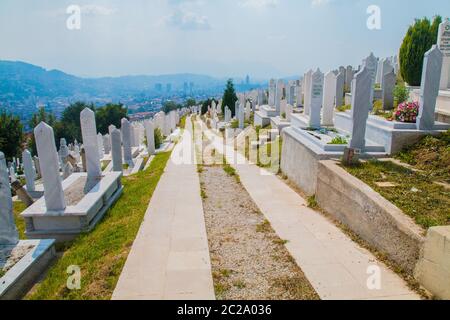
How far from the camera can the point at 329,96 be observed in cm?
1184

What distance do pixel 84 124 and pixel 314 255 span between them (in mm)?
A: 6965

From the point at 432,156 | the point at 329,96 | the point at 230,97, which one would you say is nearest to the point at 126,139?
the point at 329,96

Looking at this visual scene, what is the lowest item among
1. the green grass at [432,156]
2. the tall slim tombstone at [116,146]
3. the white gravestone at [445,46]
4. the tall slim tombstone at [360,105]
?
the tall slim tombstone at [116,146]

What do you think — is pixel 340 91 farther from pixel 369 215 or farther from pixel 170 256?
pixel 170 256

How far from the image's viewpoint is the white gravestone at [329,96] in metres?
11.6

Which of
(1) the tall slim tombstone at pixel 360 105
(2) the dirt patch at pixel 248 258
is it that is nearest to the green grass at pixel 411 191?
(1) the tall slim tombstone at pixel 360 105

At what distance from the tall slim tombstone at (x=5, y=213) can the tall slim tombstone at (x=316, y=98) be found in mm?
9558

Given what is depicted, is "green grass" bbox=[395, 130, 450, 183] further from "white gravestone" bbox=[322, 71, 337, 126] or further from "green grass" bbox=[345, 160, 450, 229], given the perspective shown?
"white gravestone" bbox=[322, 71, 337, 126]

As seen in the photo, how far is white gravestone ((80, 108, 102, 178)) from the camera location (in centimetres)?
893

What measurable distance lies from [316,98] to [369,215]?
739cm

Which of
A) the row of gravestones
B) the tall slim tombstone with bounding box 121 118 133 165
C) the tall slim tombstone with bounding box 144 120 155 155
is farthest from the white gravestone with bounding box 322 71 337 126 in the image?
the tall slim tombstone with bounding box 144 120 155 155

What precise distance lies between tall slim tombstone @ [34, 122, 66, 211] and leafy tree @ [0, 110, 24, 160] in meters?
31.7

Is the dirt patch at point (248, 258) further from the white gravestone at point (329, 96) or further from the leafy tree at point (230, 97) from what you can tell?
the leafy tree at point (230, 97)
